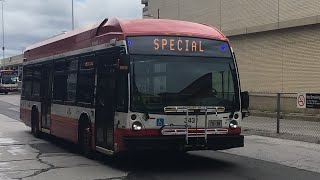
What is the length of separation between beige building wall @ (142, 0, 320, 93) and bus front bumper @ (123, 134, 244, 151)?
14.9 metres

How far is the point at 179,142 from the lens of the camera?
9.51m

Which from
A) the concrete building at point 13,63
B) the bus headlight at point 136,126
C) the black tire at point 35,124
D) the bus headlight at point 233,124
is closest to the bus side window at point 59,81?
the black tire at point 35,124

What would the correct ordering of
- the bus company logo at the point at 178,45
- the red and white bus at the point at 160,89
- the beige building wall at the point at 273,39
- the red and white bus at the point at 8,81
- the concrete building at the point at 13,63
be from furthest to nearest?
1. the concrete building at the point at 13,63
2. the red and white bus at the point at 8,81
3. the beige building wall at the point at 273,39
4. the bus company logo at the point at 178,45
5. the red and white bus at the point at 160,89

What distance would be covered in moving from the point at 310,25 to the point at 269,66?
12.5 ft

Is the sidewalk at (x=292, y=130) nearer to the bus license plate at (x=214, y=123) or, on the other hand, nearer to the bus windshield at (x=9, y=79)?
the bus license plate at (x=214, y=123)

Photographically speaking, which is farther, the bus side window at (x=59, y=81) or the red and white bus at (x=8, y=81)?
the red and white bus at (x=8, y=81)

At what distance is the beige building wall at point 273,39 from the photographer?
952 inches

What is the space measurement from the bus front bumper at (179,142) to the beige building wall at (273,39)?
588 inches

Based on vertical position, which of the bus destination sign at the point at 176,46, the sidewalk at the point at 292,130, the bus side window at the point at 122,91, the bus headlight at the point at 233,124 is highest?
the bus destination sign at the point at 176,46

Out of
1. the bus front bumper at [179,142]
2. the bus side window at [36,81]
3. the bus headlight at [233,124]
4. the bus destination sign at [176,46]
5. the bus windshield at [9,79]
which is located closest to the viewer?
the bus front bumper at [179,142]

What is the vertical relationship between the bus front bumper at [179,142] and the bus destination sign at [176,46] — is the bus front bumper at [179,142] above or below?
below

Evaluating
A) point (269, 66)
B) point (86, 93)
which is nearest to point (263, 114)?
point (269, 66)

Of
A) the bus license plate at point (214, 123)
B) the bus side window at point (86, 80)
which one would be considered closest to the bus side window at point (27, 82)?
the bus side window at point (86, 80)

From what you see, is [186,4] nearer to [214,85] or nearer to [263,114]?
[263,114]
